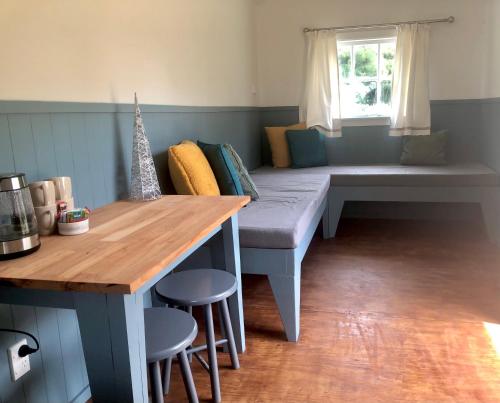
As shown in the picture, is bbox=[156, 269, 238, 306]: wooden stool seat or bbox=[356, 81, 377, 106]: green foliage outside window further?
bbox=[356, 81, 377, 106]: green foliage outside window

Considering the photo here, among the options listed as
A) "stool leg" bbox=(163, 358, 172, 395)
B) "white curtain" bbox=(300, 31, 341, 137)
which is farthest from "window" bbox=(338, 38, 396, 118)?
"stool leg" bbox=(163, 358, 172, 395)

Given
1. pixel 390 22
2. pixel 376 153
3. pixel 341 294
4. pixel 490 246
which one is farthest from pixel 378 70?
pixel 341 294

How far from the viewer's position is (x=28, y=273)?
105cm

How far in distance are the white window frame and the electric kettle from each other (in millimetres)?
3756

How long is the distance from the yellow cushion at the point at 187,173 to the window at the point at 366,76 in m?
2.45

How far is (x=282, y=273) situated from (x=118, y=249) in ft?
3.50

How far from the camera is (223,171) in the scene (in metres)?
2.66

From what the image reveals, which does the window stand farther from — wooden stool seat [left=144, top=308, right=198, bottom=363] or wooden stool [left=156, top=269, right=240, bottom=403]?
wooden stool seat [left=144, top=308, right=198, bottom=363]

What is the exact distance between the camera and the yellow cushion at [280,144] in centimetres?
451

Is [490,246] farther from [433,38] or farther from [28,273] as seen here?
[28,273]

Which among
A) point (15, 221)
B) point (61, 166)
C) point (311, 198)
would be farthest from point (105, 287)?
point (311, 198)

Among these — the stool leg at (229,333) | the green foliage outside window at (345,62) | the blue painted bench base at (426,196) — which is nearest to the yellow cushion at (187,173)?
the stool leg at (229,333)

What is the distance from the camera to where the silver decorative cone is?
1.98 meters

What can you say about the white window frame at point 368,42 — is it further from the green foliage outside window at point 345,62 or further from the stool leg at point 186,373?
the stool leg at point 186,373
